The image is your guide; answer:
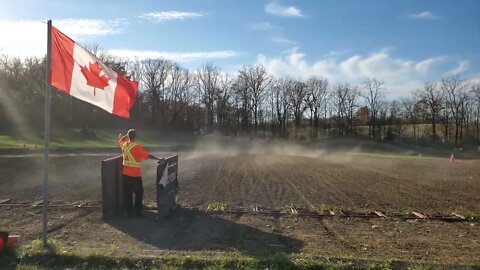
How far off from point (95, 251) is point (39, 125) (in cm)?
6257

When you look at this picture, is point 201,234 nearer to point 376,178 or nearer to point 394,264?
point 394,264

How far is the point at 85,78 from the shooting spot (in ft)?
27.6

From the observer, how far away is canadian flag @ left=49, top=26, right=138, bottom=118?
8047 mm

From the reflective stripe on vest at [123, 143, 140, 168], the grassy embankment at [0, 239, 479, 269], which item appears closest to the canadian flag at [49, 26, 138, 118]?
the reflective stripe on vest at [123, 143, 140, 168]

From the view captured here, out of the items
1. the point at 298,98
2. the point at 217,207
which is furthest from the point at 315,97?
the point at 217,207

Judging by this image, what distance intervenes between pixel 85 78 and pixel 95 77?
0.20m

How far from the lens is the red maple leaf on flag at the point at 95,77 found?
332 inches

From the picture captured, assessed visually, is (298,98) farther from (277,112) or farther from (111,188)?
(111,188)

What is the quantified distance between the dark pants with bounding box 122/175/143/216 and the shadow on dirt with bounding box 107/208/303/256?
273 millimetres

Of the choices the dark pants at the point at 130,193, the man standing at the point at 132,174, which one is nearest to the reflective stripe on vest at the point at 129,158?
the man standing at the point at 132,174

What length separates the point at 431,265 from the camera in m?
6.58

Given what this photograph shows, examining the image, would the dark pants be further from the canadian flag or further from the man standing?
the canadian flag

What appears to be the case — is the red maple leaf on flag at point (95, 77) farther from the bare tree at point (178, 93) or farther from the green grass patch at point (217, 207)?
the bare tree at point (178, 93)

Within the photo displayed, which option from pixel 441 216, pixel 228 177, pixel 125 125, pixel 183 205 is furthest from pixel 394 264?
pixel 125 125
